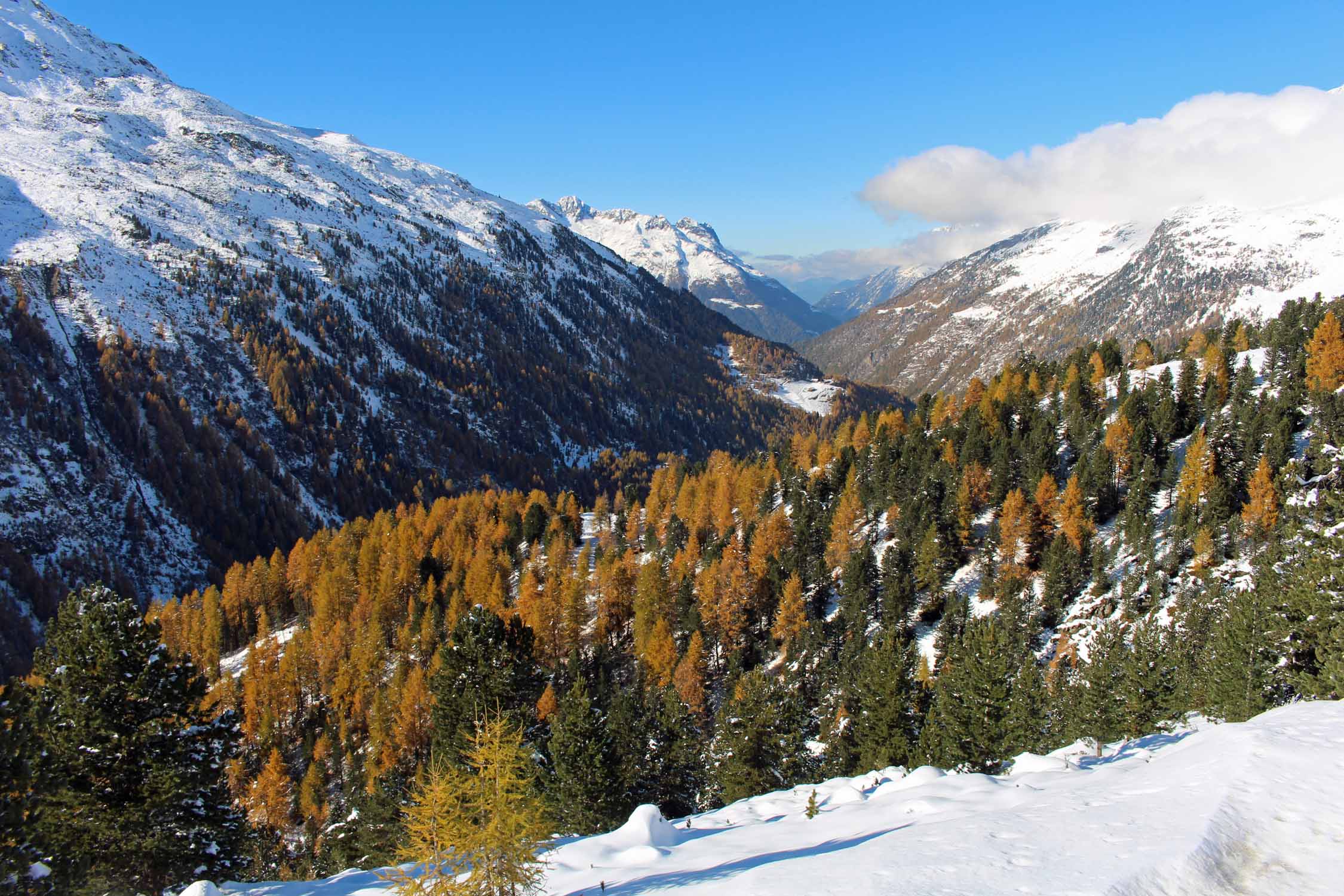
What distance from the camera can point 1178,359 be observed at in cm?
11769

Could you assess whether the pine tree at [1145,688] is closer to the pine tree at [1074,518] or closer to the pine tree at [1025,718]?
the pine tree at [1025,718]

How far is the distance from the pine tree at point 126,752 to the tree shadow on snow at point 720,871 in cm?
1780

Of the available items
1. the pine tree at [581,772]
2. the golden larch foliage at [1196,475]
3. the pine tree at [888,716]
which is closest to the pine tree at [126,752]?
the pine tree at [581,772]

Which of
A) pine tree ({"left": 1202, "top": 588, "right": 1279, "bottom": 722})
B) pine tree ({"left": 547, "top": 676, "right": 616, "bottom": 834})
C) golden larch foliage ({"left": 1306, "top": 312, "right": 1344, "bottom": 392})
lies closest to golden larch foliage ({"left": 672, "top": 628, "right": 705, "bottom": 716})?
pine tree ({"left": 547, "top": 676, "right": 616, "bottom": 834})

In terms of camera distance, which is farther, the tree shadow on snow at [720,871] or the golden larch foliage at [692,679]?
the golden larch foliage at [692,679]

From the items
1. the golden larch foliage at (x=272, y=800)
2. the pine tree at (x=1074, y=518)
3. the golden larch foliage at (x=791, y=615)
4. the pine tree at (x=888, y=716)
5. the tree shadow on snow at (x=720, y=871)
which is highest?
the tree shadow on snow at (x=720, y=871)

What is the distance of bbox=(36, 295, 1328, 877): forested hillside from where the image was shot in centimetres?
3266

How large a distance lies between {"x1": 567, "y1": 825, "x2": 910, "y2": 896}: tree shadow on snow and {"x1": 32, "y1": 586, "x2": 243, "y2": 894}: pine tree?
17801 millimetres

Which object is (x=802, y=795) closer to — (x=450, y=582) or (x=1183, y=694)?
(x=1183, y=694)

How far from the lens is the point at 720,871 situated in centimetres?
1215

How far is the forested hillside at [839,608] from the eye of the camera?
32656 mm

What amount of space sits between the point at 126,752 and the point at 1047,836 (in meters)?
27.0

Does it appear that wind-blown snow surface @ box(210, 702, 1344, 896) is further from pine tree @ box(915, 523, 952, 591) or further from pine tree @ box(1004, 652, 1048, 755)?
pine tree @ box(915, 523, 952, 591)

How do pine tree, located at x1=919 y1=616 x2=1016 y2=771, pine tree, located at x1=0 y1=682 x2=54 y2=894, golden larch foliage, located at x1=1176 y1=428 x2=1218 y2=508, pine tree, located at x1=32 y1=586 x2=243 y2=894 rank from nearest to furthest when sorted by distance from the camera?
pine tree, located at x1=0 y1=682 x2=54 y2=894
pine tree, located at x1=32 y1=586 x2=243 y2=894
pine tree, located at x1=919 y1=616 x2=1016 y2=771
golden larch foliage, located at x1=1176 y1=428 x2=1218 y2=508
